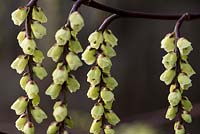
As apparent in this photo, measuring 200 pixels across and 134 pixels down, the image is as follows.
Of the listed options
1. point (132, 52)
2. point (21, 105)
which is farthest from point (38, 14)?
point (132, 52)

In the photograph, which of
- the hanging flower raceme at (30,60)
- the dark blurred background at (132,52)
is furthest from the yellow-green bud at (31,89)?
the dark blurred background at (132,52)

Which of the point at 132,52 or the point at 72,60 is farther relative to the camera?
the point at 132,52

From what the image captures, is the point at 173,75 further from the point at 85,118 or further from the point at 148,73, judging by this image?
the point at 148,73

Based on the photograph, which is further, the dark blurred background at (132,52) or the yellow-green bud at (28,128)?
the dark blurred background at (132,52)

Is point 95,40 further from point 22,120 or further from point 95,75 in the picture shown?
point 22,120

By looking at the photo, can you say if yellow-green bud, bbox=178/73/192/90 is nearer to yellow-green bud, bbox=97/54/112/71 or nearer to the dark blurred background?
yellow-green bud, bbox=97/54/112/71

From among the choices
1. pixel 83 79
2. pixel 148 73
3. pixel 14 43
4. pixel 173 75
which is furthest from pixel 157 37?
pixel 173 75

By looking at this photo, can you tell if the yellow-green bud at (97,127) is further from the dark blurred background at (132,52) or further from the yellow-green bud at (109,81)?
the dark blurred background at (132,52)

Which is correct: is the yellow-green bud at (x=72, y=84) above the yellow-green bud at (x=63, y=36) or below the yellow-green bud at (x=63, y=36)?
below
